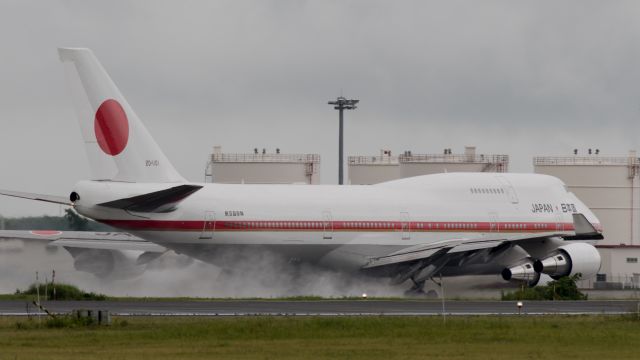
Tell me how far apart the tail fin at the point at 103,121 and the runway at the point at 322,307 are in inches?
267

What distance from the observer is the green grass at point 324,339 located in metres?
25.9

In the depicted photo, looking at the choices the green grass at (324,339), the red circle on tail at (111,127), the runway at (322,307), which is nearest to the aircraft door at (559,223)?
the runway at (322,307)

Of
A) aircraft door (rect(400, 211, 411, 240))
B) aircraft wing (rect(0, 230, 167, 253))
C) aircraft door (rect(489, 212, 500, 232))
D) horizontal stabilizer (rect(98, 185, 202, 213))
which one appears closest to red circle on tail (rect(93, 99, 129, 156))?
horizontal stabilizer (rect(98, 185, 202, 213))

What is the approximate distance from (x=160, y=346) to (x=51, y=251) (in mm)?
26588

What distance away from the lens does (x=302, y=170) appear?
77.1 m

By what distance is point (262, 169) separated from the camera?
75.2 m

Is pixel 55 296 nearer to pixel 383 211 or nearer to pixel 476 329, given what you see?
pixel 383 211

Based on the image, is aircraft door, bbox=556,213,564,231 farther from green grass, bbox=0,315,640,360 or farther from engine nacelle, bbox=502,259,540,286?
green grass, bbox=0,315,640,360

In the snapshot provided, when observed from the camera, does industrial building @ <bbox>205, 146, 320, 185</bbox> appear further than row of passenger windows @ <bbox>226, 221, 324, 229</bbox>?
Yes

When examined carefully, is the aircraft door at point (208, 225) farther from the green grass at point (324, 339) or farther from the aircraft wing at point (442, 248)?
the green grass at point (324, 339)

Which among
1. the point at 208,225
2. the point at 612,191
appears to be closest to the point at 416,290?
the point at 208,225

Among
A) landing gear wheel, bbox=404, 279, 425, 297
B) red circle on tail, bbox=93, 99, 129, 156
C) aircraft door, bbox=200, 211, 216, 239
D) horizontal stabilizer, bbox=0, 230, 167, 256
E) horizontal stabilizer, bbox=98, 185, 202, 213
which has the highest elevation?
red circle on tail, bbox=93, 99, 129, 156

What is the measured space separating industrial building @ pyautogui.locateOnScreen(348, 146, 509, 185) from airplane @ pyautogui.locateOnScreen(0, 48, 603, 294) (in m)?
13.5

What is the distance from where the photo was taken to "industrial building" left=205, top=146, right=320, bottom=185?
247 feet
